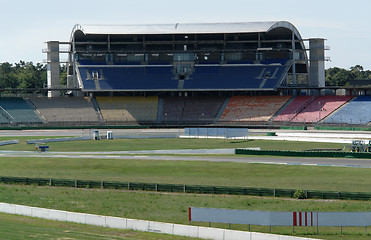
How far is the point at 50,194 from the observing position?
5100 centimetres

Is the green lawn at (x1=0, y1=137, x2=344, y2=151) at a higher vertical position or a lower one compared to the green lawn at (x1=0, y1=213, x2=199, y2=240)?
higher

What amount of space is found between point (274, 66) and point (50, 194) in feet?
292

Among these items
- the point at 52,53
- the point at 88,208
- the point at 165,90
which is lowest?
the point at 88,208

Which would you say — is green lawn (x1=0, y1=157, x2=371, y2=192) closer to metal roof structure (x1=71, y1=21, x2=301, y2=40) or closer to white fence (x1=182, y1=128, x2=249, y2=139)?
white fence (x1=182, y1=128, x2=249, y2=139)

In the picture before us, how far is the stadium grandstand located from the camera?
412ft

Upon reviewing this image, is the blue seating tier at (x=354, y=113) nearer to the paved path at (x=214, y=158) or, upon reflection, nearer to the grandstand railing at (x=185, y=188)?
the paved path at (x=214, y=158)

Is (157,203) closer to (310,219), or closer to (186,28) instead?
(310,219)

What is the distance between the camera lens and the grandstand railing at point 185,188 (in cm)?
4456

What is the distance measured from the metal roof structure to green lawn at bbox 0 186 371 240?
85728 mm

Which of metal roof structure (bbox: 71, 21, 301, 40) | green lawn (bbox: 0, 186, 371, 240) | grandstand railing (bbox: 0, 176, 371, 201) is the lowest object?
green lawn (bbox: 0, 186, 371, 240)

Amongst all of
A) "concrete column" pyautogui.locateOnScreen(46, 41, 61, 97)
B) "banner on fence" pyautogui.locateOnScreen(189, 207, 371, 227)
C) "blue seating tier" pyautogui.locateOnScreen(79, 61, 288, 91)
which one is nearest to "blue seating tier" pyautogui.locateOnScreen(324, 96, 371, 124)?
"blue seating tier" pyautogui.locateOnScreen(79, 61, 288, 91)

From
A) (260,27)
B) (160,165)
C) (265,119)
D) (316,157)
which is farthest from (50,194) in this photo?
(260,27)

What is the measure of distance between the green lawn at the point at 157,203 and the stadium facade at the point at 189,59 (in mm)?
80995

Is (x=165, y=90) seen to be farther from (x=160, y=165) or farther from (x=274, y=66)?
(x=160, y=165)
